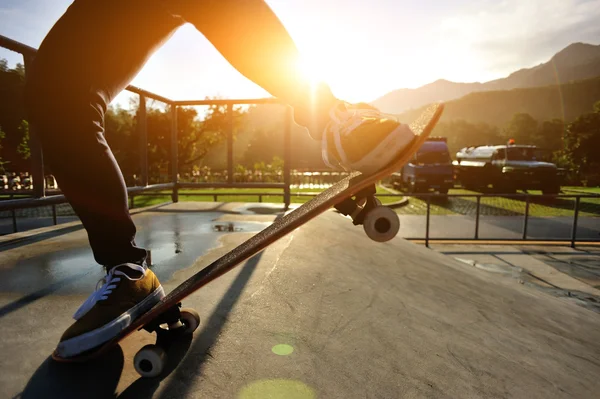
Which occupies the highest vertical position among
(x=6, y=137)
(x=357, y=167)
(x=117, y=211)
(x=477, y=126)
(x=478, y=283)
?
(x=477, y=126)

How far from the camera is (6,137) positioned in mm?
2605

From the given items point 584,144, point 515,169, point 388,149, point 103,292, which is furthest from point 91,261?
point 584,144

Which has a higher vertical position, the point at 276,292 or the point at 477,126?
the point at 477,126

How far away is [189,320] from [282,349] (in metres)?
0.32

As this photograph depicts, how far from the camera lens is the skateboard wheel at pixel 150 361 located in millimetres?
880

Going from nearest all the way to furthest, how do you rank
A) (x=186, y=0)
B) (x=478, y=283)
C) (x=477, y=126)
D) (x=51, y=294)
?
(x=186, y=0) < (x=51, y=294) < (x=478, y=283) < (x=477, y=126)

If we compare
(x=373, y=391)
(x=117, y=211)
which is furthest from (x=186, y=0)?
(x=373, y=391)

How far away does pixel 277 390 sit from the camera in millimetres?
908

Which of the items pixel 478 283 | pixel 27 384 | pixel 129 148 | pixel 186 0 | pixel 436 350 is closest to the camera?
pixel 27 384

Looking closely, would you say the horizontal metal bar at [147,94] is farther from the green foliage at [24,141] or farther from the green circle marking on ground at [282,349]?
the green circle marking on ground at [282,349]

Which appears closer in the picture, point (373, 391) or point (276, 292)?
point (373, 391)

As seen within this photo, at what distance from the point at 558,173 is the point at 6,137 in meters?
18.5

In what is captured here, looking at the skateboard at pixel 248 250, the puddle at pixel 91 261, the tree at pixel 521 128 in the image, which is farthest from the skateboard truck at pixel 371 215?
the tree at pixel 521 128

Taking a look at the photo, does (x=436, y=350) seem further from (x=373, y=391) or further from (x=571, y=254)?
(x=571, y=254)
